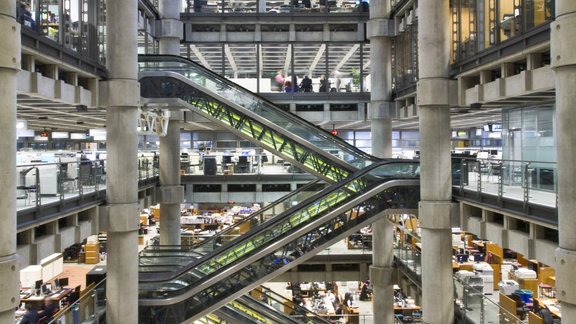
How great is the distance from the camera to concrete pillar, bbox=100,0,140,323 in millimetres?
14164

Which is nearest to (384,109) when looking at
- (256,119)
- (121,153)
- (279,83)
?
(279,83)

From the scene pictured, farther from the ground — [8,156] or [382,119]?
[382,119]

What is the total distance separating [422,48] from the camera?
593 inches

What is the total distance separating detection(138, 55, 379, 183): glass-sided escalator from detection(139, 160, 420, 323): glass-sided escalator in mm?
1845

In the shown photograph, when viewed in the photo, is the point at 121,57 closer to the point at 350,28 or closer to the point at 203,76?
the point at 203,76

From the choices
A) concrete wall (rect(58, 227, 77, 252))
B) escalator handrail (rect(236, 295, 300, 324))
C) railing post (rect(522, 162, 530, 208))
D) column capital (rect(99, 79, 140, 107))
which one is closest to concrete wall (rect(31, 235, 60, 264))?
concrete wall (rect(58, 227, 77, 252))

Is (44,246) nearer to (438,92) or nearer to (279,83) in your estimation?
(438,92)

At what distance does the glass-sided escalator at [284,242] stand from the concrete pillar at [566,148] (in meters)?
7.94

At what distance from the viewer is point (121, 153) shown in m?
14.2

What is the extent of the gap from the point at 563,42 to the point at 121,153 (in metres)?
10.5

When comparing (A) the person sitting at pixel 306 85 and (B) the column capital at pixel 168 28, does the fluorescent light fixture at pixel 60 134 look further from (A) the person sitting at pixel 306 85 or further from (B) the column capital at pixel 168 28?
(A) the person sitting at pixel 306 85

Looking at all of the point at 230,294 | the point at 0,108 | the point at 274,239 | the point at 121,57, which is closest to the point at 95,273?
the point at 230,294

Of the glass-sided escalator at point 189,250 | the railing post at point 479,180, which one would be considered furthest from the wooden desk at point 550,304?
the glass-sided escalator at point 189,250

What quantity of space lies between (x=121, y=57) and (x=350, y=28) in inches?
536
